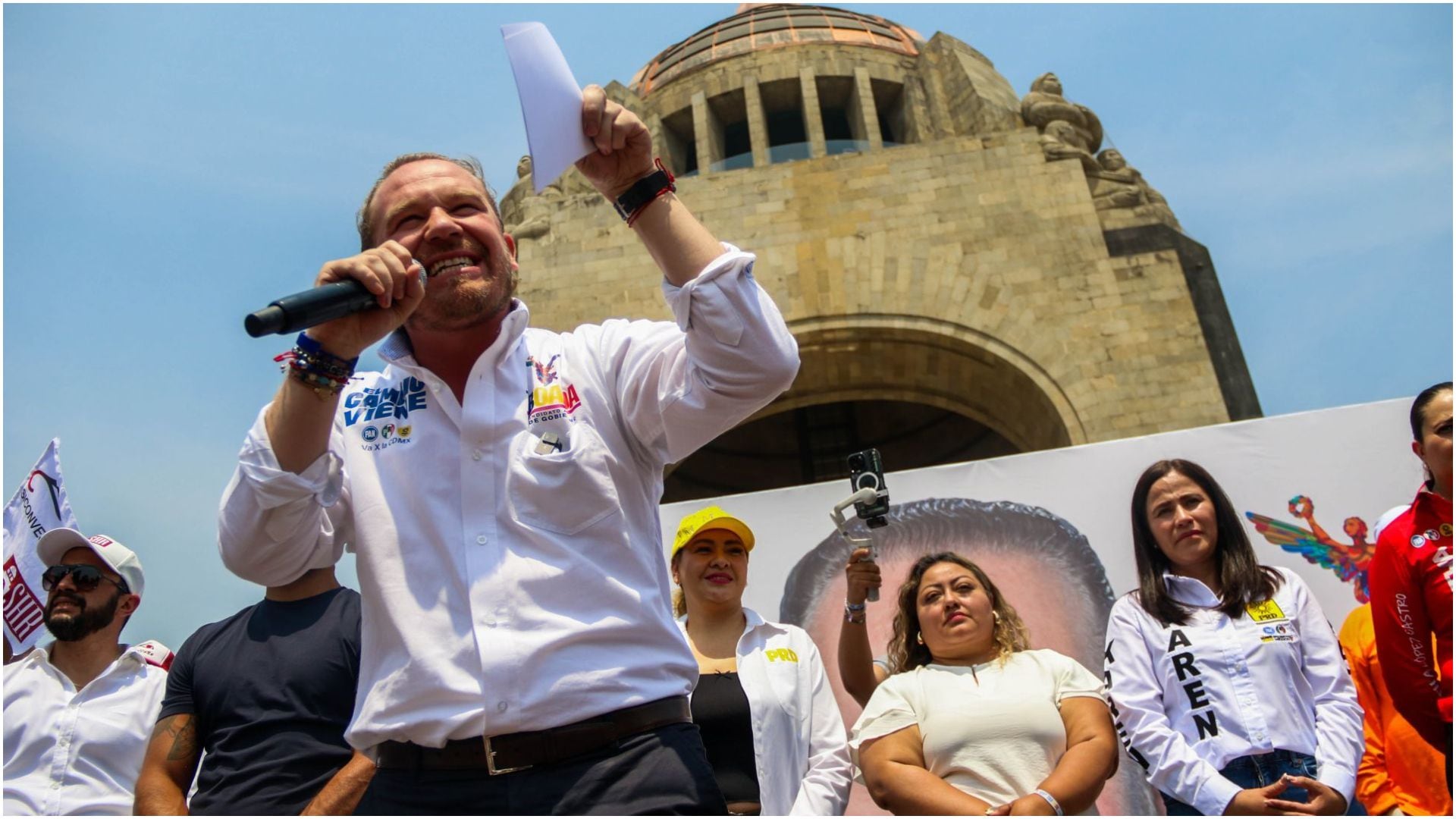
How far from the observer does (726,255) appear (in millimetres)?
1979

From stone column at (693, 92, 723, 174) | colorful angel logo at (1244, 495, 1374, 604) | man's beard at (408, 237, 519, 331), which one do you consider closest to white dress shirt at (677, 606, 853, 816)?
man's beard at (408, 237, 519, 331)

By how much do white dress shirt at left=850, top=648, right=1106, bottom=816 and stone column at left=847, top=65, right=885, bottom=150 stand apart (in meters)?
11.6

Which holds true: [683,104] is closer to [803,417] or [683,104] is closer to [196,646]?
[803,417]

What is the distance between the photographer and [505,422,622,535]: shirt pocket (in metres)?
1.95

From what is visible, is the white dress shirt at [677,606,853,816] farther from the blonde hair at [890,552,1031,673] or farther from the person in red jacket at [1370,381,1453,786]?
the person in red jacket at [1370,381,1453,786]

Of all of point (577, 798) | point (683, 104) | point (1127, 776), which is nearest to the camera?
Result: point (577, 798)

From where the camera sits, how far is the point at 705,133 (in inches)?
606

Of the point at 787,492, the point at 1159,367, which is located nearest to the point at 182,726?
the point at 787,492

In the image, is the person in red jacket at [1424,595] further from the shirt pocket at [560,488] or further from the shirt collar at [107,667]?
the shirt collar at [107,667]

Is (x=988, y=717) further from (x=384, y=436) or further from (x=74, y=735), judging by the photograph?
(x=74, y=735)

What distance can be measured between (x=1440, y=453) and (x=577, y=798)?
10.1ft

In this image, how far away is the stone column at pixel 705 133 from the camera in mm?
15141

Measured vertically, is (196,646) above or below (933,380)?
below

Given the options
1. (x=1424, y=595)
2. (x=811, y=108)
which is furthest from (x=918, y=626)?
(x=811, y=108)
